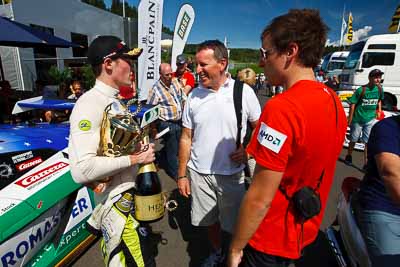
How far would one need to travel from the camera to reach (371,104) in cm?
484

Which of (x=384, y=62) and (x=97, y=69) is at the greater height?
(x=384, y=62)

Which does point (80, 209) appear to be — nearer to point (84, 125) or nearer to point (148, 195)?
point (148, 195)

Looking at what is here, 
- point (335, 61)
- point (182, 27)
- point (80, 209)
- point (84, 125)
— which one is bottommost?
point (80, 209)

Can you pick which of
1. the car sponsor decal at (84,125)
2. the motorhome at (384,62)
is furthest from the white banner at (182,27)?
the car sponsor decal at (84,125)

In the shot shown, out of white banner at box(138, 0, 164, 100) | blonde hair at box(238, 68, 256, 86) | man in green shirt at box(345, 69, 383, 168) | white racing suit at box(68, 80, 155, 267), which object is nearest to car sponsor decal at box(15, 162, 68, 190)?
white racing suit at box(68, 80, 155, 267)

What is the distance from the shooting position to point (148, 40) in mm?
7117

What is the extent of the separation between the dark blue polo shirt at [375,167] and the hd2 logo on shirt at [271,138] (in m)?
0.72

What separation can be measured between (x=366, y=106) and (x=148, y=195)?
4868mm

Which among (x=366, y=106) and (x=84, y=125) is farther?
(x=366, y=106)

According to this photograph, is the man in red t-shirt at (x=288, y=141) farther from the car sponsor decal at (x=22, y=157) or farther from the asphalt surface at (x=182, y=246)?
the car sponsor decal at (x=22, y=157)

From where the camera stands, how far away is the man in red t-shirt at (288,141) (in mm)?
980

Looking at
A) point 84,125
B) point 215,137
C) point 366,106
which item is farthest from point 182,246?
point 366,106

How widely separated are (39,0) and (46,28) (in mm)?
1157

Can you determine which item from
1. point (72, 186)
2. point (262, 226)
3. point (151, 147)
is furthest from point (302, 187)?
point (72, 186)
